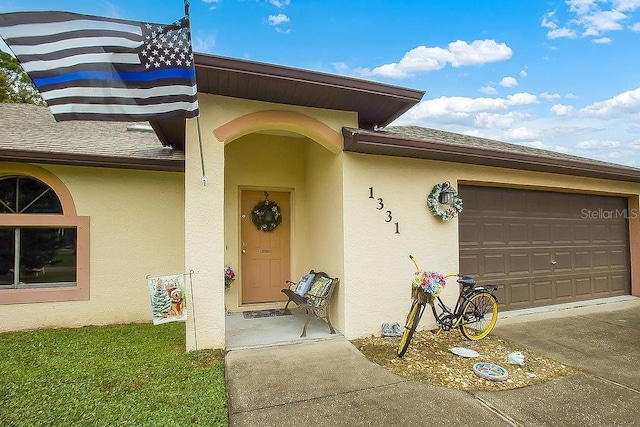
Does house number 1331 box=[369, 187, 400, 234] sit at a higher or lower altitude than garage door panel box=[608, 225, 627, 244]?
higher

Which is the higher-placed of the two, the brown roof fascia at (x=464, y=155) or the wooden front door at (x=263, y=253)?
the brown roof fascia at (x=464, y=155)

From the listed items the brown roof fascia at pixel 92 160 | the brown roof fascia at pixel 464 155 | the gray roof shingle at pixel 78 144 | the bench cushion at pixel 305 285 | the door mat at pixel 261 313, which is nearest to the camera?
→ the brown roof fascia at pixel 464 155

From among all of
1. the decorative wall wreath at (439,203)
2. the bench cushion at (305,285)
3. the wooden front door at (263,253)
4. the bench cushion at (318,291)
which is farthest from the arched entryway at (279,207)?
the decorative wall wreath at (439,203)

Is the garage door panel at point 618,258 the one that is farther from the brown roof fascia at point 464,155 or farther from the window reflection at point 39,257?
the window reflection at point 39,257

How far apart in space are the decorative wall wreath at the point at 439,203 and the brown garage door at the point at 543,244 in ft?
1.95

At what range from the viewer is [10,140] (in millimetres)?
5242

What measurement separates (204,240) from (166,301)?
85 centimetres

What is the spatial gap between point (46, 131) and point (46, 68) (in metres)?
4.38

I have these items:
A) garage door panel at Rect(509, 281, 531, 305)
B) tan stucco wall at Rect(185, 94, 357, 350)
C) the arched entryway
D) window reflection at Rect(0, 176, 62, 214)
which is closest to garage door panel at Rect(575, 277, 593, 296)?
garage door panel at Rect(509, 281, 531, 305)

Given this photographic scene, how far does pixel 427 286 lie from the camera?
3.93 metres

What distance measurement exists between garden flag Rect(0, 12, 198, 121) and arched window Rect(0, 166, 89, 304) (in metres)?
3.13

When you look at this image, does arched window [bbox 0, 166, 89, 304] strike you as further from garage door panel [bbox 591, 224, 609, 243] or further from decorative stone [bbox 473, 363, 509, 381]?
garage door panel [bbox 591, 224, 609, 243]

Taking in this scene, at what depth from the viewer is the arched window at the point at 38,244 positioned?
5.12 m

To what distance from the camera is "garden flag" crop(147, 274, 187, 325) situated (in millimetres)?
3873
